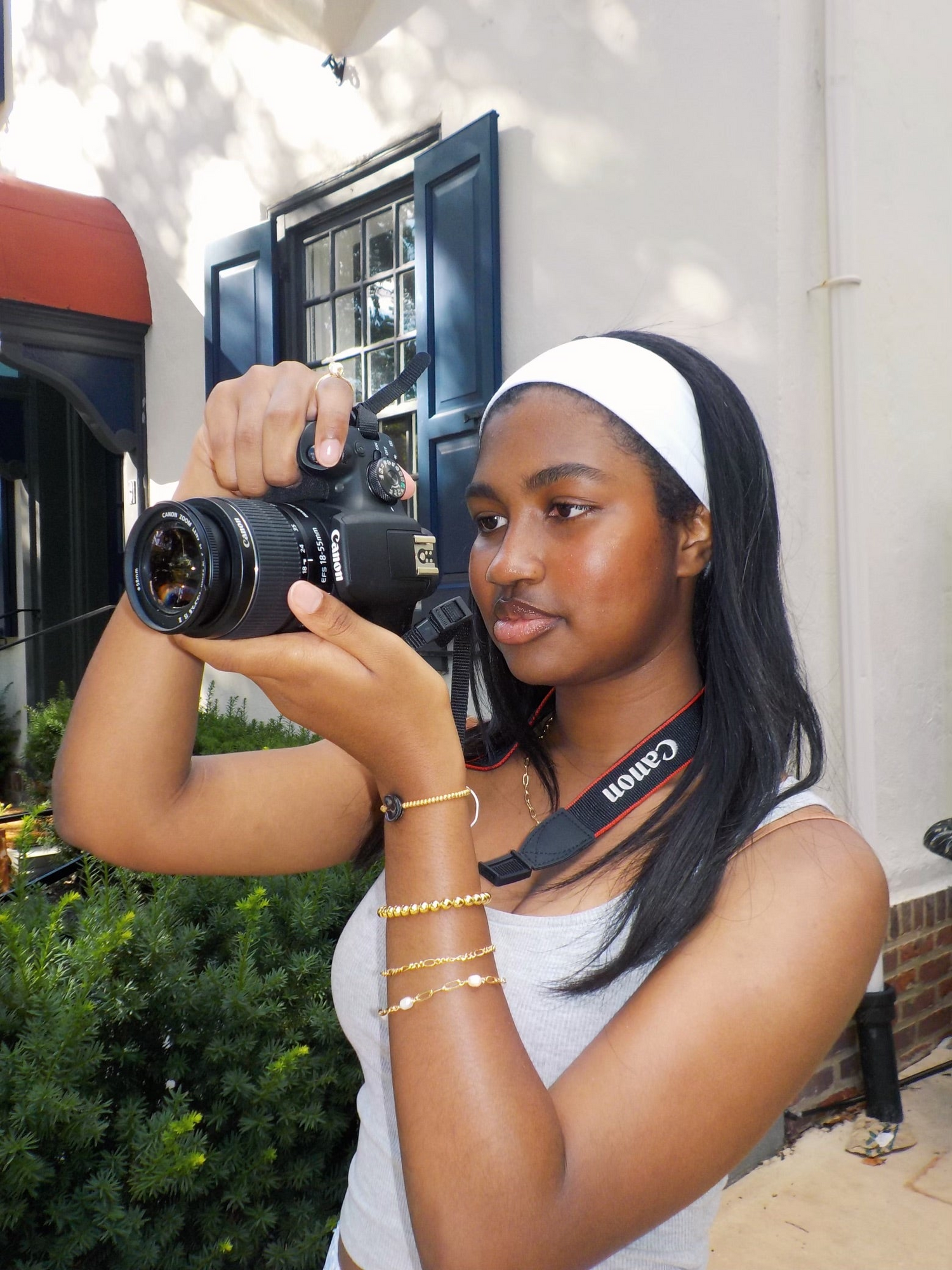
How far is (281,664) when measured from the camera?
106 centimetres

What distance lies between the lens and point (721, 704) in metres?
1.28

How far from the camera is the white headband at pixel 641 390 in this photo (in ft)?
4.11

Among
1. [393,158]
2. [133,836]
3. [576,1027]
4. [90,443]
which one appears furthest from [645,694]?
[90,443]

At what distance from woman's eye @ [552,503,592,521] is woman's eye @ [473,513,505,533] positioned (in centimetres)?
9

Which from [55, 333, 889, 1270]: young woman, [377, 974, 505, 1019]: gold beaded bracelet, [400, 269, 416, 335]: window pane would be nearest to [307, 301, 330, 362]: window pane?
[400, 269, 416, 335]: window pane

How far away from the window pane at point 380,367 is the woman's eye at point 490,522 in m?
3.45

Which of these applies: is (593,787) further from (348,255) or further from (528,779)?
(348,255)

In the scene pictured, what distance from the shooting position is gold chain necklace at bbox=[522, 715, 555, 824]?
1.44 meters

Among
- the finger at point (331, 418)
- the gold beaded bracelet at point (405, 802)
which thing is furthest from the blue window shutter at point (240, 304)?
the gold beaded bracelet at point (405, 802)

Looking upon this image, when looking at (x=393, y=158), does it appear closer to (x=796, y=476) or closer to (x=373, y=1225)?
(x=796, y=476)

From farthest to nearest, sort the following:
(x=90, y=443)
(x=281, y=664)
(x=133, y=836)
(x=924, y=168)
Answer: (x=90, y=443) → (x=924, y=168) → (x=133, y=836) → (x=281, y=664)

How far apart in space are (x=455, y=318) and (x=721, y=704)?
9.94 feet

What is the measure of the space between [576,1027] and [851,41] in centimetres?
302

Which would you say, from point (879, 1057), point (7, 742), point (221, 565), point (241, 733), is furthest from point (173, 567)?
point (7, 742)
